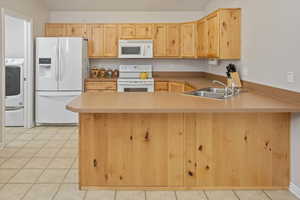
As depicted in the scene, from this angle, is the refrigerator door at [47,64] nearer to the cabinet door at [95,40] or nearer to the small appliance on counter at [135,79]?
the cabinet door at [95,40]

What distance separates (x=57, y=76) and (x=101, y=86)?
83 centimetres

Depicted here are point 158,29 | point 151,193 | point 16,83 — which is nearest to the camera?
point 151,193

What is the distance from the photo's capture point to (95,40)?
21.9 ft

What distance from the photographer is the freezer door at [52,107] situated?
624 cm

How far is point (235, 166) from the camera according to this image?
3.21m

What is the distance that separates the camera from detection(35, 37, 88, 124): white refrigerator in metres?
6.14

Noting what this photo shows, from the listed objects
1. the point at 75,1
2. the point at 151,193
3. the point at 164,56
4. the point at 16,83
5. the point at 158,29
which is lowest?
the point at 151,193

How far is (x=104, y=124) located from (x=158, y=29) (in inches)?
155

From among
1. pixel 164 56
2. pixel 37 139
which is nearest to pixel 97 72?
pixel 164 56

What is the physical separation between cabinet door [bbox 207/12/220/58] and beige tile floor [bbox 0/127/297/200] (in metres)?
2.21

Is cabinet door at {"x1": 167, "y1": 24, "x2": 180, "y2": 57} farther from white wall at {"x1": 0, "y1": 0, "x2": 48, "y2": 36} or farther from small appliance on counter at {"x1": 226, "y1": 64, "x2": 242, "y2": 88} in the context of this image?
white wall at {"x1": 0, "y1": 0, "x2": 48, "y2": 36}

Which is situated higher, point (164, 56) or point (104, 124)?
point (164, 56)

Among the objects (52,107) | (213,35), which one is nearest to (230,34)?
(213,35)

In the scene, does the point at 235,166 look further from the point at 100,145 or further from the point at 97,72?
the point at 97,72
